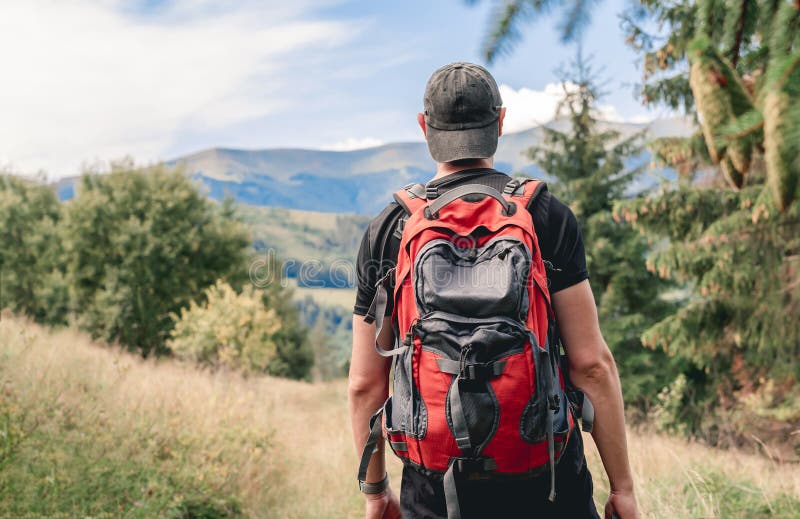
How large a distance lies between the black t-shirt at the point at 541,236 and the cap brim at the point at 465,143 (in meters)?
0.05

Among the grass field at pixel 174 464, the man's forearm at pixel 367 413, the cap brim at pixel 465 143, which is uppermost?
the cap brim at pixel 465 143

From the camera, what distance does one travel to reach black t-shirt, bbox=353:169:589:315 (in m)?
1.72

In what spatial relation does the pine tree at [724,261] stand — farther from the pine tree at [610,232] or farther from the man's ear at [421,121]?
the man's ear at [421,121]

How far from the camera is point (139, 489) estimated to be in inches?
165

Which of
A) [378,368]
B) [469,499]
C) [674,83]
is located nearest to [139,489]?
[378,368]

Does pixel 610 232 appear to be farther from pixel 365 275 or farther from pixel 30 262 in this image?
pixel 30 262

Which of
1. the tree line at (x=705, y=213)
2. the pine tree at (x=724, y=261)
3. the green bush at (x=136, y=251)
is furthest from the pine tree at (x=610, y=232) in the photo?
the green bush at (x=136, y=251)

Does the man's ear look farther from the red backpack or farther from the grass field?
the grass field

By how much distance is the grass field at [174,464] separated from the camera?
371 cm

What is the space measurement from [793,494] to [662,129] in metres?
7.45

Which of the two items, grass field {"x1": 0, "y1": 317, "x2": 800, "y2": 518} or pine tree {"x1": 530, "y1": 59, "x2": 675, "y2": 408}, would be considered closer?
grass field {"x1": 0, "y1": 317, "x2": 800, "y2": 518}

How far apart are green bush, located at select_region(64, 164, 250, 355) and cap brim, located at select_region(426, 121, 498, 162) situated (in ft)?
82.2

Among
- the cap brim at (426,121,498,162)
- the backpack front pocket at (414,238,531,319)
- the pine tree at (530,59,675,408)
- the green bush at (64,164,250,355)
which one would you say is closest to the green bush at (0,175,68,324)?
the green bush at (64,164,250,355)

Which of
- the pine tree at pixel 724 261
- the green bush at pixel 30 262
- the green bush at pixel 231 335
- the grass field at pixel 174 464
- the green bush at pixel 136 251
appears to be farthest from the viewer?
the green bush at pixel 30 262
